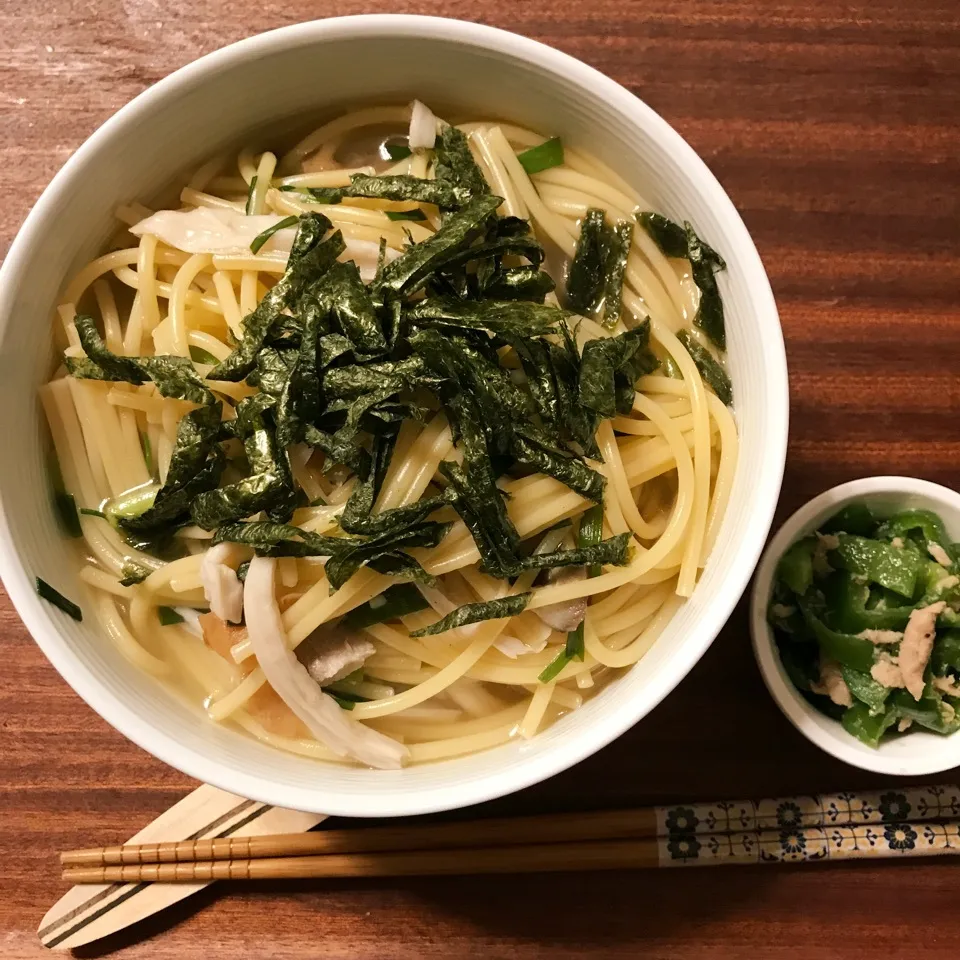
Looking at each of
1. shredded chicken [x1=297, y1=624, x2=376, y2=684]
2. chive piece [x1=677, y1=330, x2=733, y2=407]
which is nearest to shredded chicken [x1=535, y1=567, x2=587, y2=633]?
shredded chicken [x1=297, y1=624, x2=376, y2=684]

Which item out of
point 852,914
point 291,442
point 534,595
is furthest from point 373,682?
point 852,914

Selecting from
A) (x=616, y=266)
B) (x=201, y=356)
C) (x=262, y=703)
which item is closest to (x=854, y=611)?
(x=616, y=266)

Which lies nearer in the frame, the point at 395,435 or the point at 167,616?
the point at 395,435

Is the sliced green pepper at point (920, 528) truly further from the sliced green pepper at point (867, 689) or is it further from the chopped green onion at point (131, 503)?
the chopped green onion at point (131, 503)

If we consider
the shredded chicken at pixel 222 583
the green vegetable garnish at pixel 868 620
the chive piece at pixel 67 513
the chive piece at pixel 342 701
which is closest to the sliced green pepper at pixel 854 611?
the green vegetable garnish at pixel 868 620

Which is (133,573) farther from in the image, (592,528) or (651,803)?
(651,803)
